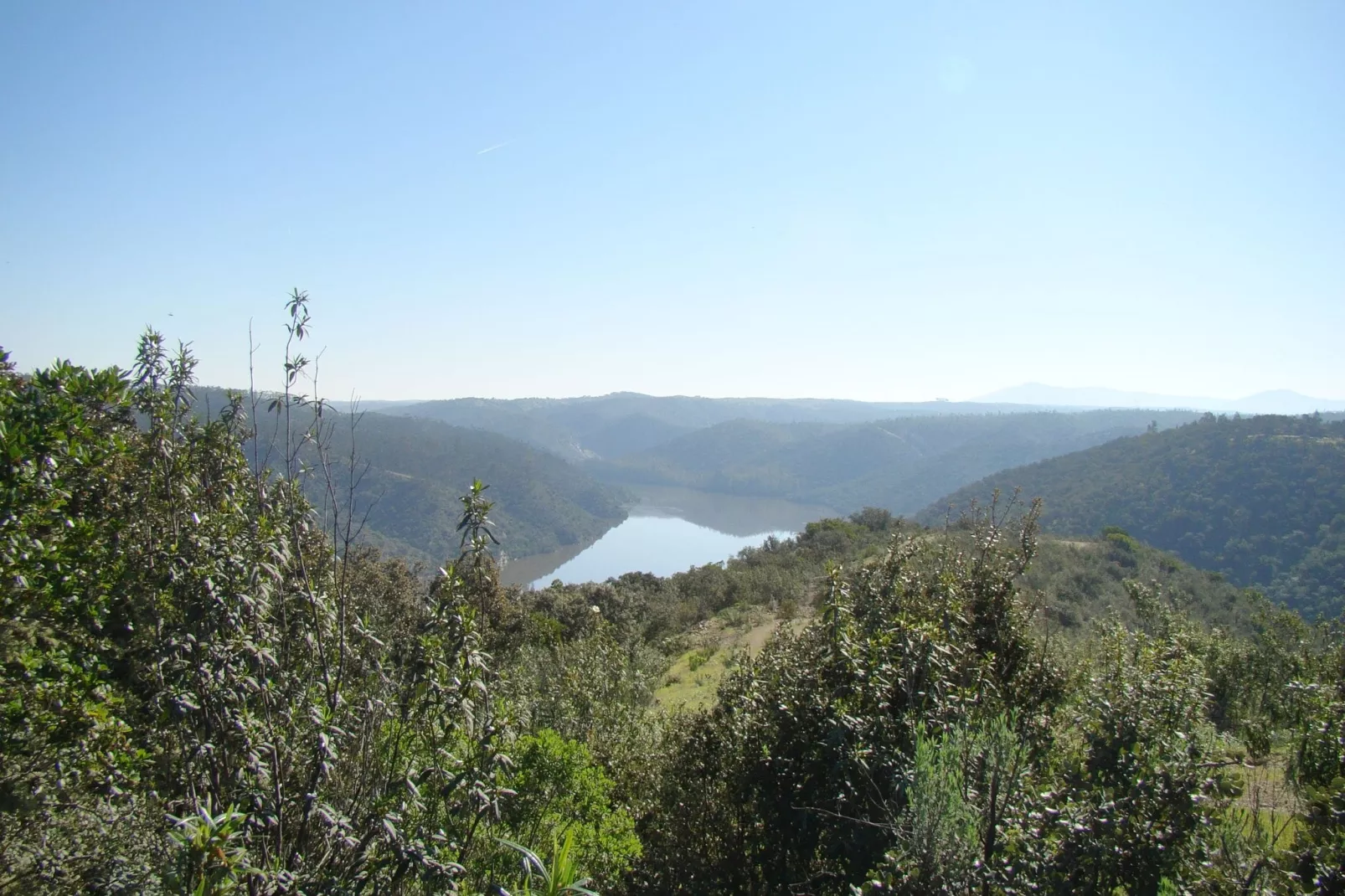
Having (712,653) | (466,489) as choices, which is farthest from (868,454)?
(712,653)

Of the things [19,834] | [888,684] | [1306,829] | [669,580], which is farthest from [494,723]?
[669,580]

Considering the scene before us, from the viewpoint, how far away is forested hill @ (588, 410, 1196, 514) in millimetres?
114875

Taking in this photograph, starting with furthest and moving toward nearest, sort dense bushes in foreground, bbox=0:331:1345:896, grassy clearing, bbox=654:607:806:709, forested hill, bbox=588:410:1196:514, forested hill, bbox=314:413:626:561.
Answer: forested hill, bbox=588:410:1196:514, forested hill, bbox=314:413:626:561, grassy clearing, bbox=654:607:806:709, dense bushes in foreground, bbox=0:331:1345:896

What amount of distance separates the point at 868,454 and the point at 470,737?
137051mm

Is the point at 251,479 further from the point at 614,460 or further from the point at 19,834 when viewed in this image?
the point at 614,460

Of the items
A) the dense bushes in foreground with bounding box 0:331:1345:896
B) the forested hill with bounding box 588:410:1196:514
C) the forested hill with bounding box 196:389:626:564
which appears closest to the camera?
the dense bushes in foreground with bounding box 0:331:1345:896

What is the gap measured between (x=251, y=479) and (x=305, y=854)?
7.78 ft

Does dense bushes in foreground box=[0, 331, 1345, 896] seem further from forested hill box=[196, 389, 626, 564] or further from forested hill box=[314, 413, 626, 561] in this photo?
forested hill box=[314, 413, 626, 561]

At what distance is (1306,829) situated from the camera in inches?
111

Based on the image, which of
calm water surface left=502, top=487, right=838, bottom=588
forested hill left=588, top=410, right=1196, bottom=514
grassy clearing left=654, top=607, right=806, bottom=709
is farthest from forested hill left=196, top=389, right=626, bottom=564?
forested hill left=588, top=410, right=1196, bottom=514

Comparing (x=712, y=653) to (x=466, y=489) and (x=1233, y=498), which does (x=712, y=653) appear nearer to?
(x=466, y=489)

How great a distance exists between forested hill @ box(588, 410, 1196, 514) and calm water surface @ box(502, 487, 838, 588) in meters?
8.69

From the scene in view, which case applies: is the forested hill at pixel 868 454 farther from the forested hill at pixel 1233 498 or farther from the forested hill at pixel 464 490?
the forested hill at pixel 1233 498

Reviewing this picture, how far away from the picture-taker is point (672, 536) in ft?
272
